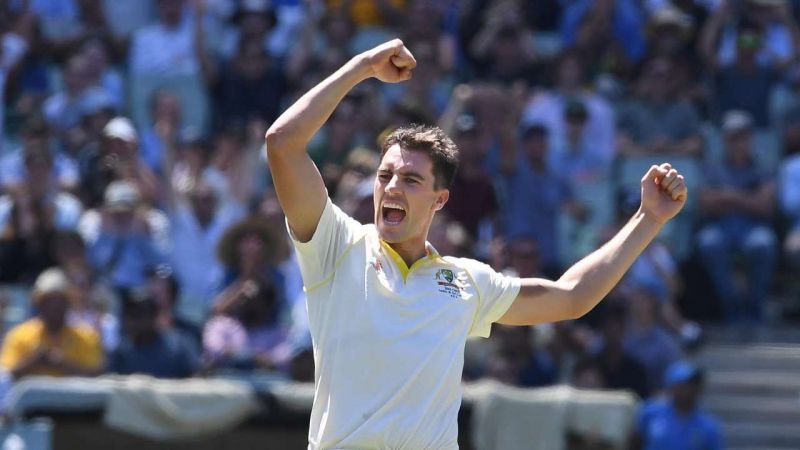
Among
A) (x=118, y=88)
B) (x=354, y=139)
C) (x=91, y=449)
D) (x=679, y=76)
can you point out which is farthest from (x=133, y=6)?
(x=91, y=449)

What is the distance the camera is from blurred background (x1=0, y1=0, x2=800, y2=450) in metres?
10.2

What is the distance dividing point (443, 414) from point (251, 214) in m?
6.81

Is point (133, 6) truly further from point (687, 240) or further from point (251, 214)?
point (687, 240)

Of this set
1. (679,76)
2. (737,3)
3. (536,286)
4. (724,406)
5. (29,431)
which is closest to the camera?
(536,286)

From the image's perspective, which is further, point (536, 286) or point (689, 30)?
point (689, 30)

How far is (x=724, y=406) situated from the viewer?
37.3 ft

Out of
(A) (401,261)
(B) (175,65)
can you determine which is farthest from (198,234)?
(A) (401,261)

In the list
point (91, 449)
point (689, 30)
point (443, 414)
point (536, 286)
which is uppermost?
point (689, 30)

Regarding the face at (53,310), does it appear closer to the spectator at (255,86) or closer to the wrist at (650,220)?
the spectator at (255,86)

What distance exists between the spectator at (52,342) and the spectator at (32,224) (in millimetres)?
1181

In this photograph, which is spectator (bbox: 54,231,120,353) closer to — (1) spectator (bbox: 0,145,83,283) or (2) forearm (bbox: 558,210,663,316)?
(1) spectator (bbox: 0,145,83,283)

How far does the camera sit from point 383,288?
479cm

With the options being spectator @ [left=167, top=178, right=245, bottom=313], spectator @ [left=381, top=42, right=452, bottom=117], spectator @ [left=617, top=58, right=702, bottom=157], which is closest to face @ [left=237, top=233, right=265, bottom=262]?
spectator @ [left=167, top=178, right=245, bottom=313]

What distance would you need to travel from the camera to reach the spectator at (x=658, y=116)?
1262cm
